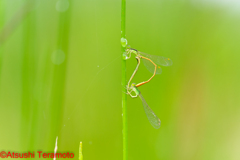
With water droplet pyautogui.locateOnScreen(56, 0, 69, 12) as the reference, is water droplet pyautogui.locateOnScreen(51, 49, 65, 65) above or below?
below

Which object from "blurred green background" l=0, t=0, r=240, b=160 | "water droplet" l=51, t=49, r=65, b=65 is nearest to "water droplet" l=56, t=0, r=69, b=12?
"blurred green background" l=0, t=0, r=240, b=160

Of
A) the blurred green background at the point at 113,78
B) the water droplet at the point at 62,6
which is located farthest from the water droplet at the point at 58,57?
the water droplet at the point at 62,6

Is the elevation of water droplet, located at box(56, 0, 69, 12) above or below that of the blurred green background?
above

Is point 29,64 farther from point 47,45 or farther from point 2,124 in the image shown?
point 2,124

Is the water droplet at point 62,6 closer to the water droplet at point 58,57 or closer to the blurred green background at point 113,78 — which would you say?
the blurred green background at point 113,78

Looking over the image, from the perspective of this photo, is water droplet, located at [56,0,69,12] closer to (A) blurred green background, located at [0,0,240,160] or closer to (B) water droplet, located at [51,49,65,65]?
(A) blurred green background, located at [0,0,240,160]

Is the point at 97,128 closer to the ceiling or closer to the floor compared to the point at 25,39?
closer to the floor

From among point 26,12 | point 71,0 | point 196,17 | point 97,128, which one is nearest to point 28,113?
Answer: point 97,128

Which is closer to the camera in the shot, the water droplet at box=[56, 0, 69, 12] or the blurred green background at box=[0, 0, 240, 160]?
the blurred green background at box=[0, 0, 240, 160]
